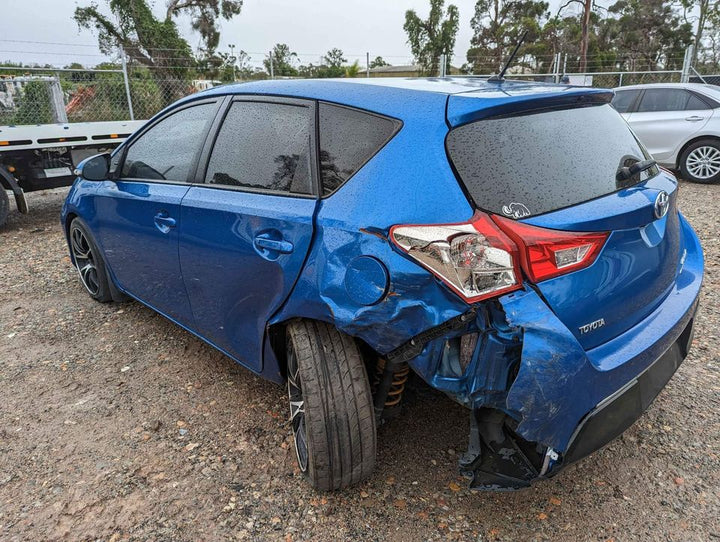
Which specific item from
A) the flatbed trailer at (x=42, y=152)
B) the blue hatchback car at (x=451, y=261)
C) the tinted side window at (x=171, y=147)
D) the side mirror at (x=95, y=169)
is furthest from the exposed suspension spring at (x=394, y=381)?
the flatbed trailer at (x=42, y=152)

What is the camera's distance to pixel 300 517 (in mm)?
2172

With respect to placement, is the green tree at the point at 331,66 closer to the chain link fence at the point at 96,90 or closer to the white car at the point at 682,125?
the chain link fence at the point at 96,90

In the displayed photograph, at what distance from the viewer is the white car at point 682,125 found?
26.8ft

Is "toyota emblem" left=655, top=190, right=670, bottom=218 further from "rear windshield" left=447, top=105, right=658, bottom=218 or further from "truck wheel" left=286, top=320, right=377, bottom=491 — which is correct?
"truck wheel" left=286, top=320, right=377, bottom=491

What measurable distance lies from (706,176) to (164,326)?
27.4ft

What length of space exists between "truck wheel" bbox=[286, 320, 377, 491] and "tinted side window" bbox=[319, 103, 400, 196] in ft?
1.95

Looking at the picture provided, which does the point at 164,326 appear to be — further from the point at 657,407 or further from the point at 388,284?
the point at 657,407

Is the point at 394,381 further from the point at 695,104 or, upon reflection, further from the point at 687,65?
the point at 687,65

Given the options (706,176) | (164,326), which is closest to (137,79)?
(164,326)

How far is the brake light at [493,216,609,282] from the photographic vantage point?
66.3 inches

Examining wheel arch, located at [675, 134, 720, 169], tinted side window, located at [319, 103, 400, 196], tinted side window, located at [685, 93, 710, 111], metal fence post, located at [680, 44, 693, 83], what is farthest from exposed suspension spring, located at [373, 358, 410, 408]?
metal fence post, located at [680, 44, 693, 83]

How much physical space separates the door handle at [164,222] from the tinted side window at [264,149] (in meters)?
0.34

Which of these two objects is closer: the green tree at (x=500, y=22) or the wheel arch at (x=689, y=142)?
the wheel arch at (x=689, y=142)

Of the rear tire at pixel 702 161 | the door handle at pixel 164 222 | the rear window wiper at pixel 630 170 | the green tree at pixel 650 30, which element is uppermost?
the green tree at pixel 650 30
